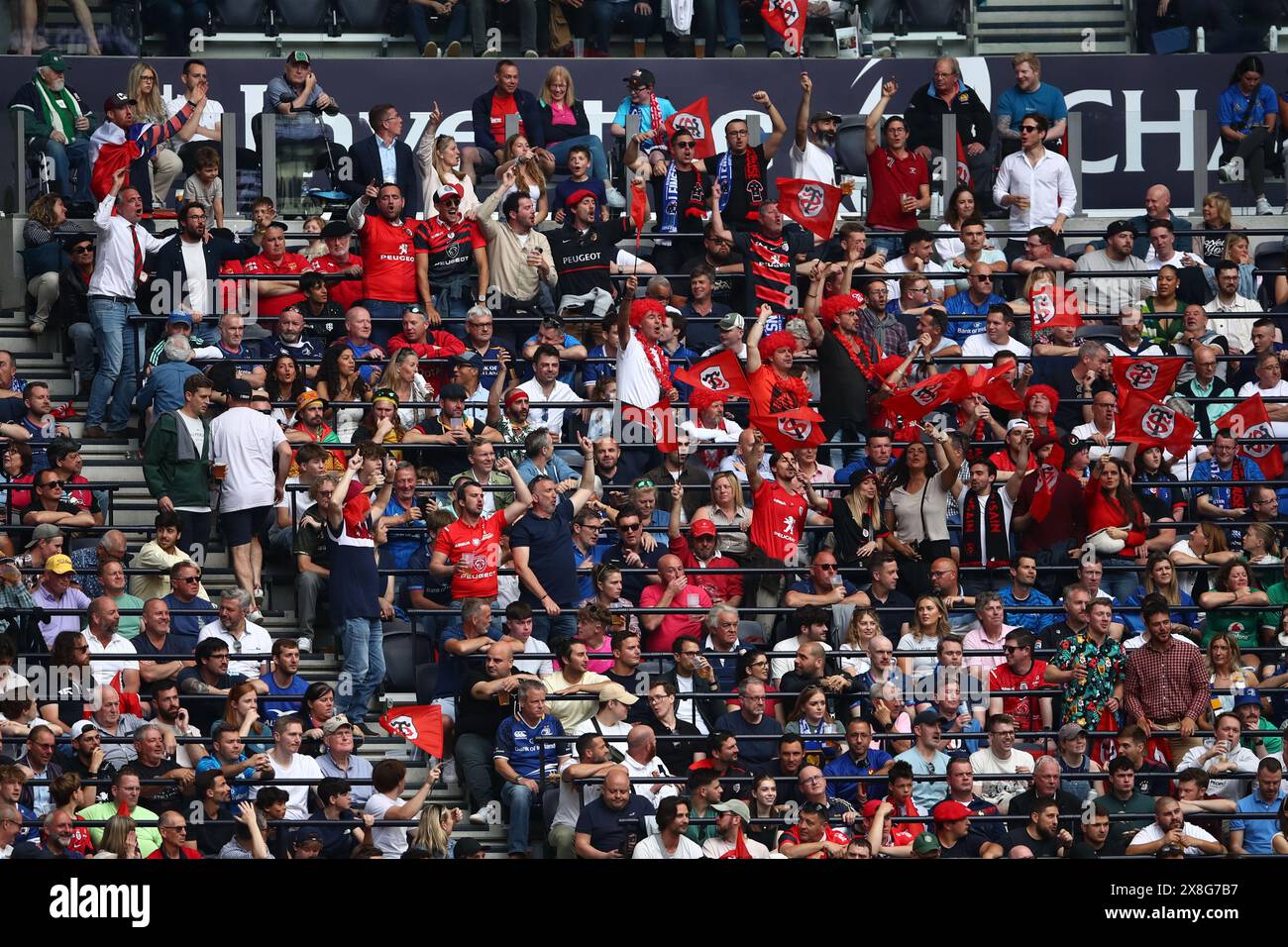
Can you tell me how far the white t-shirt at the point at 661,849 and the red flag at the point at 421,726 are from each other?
173cm

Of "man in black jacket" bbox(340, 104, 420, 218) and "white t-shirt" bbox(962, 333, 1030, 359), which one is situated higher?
"man in black jacket" bbox(340, 104, 420, 218)

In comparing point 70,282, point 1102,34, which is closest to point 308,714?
point 70,282

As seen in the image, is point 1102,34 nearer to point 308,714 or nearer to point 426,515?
point 426,515

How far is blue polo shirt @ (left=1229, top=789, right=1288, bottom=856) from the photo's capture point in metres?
18.0

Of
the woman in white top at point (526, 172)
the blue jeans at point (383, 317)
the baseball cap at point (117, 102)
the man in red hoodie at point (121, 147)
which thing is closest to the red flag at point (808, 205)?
the woman in white top at point (526, 172)

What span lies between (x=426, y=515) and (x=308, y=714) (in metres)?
2.09

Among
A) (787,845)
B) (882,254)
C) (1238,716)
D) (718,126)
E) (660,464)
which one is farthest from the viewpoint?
(718,126)

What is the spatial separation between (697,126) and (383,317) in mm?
3249

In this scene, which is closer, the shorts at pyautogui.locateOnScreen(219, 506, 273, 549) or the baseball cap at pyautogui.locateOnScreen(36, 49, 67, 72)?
the shorts at pyautogui.locateOnScreen(219, 506, 273, 549)

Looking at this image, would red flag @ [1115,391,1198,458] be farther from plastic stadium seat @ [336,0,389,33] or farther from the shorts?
plastic stadium seat @ [336,0,389,33]

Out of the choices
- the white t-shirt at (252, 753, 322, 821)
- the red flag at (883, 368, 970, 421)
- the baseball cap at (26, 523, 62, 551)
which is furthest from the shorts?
the red flag at (883, 368, 970, 421)

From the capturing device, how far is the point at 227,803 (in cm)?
1744

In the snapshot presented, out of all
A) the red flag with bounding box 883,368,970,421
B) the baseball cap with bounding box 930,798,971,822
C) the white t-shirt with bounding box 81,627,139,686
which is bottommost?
the baseball cap with bounding box 930,798,971,822

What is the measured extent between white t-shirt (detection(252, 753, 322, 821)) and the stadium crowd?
0.02 m
